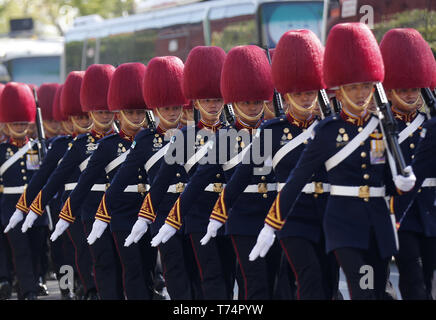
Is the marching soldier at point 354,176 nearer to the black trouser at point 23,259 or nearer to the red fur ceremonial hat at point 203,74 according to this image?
the red fur ceremonial hat at point 203,74

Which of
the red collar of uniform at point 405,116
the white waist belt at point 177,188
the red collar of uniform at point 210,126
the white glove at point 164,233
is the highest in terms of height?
the red collar of uniform at point 405,116

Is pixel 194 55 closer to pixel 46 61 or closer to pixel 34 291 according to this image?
pixel 34 291

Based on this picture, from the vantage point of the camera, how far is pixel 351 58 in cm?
589

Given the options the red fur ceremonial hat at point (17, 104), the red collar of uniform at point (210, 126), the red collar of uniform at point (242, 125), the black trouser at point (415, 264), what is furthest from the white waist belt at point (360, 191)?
the red fur ceremonial hat at point (17, 104)

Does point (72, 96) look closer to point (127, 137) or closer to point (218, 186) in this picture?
point (127, 137)

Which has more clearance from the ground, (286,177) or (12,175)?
(286,177)

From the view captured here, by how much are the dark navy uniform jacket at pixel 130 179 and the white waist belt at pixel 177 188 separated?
0.03 m

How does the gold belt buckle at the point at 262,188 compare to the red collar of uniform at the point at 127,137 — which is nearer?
the gold belt buckle at the point at 262,188

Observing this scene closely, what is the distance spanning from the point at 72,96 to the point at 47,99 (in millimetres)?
2093

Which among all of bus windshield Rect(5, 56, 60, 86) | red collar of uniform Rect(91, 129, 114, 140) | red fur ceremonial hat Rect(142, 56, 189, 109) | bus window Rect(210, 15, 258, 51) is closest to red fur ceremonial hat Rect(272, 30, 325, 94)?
red fur ceremonial hat Rect(142, 56, 189, 109)

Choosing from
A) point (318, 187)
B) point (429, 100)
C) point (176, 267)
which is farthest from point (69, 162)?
point (429, 100)

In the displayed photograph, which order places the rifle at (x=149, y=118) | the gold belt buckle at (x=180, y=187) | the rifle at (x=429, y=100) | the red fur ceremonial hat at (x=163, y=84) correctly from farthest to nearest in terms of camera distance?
the rifle at (x=149, y=118), the red fur ceremonial hat at (x=163, y=84), the gold belt buckle at (x=180, y=187), the rifle at (x=429, y=100)

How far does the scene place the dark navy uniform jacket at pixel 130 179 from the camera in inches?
303
